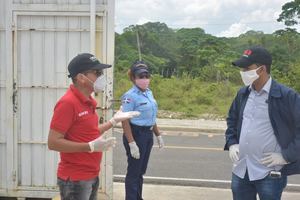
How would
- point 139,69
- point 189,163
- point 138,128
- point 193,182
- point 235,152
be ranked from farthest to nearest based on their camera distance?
1. point 189,163
2. point 193,182
3. point 139,69
4. point 138,128
5. point 235,152

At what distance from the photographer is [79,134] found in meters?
3.23

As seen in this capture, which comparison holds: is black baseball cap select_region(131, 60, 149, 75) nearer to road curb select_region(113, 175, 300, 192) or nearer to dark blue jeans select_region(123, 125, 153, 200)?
dark blue jeans select_region(123, 125, 153, 200)

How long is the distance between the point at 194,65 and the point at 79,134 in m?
27.8

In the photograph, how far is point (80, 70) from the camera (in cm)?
329

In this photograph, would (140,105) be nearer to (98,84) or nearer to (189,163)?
(98,84)

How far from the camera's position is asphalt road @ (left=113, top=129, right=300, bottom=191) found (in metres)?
7.19

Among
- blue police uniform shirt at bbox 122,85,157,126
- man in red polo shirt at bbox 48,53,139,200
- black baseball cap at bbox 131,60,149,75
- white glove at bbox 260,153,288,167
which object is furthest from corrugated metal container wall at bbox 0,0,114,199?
white glove at bbox 260,153,288,167

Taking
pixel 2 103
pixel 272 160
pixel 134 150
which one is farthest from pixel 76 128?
pixel 2 103

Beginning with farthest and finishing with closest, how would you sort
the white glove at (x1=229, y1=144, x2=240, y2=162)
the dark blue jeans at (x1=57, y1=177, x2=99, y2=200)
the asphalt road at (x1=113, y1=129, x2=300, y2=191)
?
1. the asphalt road at (x1=113, y1=129, x2=300, y2=191)
2. the white glove at (x1=229, y1=144, x2=240, y2=162)
3. the dark blue jeans at (x1=57, y1=177, x2=99, y2=200)

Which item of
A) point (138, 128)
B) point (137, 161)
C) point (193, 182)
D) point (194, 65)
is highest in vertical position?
point (194, 65)

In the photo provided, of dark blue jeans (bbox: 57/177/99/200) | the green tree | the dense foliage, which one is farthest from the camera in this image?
the green tree

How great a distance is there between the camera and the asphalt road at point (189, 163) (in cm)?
719

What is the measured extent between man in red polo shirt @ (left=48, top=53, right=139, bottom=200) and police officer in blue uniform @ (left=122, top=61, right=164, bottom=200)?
1702 millimetres

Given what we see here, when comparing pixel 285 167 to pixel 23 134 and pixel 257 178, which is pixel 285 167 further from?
pixel 23 134
